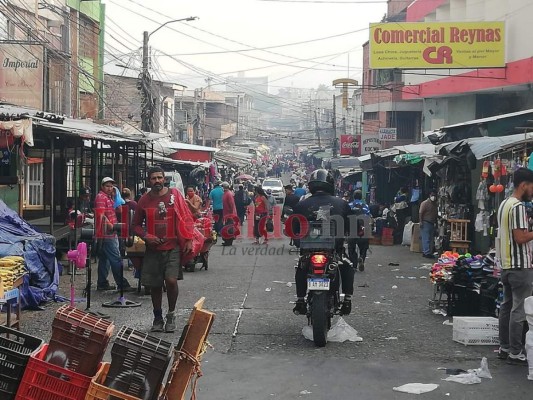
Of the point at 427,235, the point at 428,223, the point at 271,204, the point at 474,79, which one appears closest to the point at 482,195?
the point at 428,223

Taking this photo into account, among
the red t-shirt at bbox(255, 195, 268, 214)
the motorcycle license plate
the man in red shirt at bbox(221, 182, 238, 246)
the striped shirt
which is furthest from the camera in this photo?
the red t-shirt at bbox(255, 195, 268, 214)

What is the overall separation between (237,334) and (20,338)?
421cm

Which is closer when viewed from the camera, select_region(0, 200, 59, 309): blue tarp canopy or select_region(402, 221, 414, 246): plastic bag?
select_region(0, 200, 59, 309): blue tarp canopy

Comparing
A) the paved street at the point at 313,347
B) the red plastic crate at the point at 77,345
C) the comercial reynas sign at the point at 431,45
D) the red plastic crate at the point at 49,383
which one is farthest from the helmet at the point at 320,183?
the comercial reynas sign at the point at 431,45

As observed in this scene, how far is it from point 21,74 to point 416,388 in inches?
777

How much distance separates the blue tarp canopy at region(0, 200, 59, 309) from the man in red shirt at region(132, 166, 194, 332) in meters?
2.05

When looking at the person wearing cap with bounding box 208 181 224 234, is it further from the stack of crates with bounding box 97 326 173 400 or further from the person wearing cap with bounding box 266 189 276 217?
the stack of crates with bounding box 97 326 173 400

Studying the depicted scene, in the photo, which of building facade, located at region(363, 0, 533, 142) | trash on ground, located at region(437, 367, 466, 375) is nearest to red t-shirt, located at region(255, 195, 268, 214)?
building facade, located at region(363, 0, 533, 142)

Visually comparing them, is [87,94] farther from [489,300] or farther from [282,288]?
[489,300]

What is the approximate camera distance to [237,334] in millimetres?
9672

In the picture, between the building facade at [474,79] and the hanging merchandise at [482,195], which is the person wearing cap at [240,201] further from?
the hanging merchandise at [482,195]

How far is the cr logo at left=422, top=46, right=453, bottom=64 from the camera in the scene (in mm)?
27172

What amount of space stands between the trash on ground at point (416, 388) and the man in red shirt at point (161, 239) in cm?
334

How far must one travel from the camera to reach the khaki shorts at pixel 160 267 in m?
9.80
